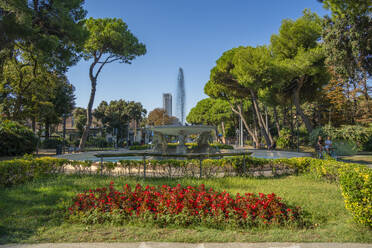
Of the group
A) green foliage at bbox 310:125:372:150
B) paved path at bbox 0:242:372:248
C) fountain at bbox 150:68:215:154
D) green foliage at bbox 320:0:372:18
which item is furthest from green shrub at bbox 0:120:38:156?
green foliage at bbox 310:125:372:150

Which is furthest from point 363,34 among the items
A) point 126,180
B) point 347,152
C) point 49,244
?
point 49,244

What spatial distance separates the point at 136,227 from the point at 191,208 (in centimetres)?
93

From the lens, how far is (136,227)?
3375 millimetres

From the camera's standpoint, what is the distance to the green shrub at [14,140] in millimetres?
13938

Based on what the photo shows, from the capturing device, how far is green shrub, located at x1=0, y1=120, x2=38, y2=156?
45.7 feet

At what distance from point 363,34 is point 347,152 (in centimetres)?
765

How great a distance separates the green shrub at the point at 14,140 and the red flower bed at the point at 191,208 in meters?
13.5

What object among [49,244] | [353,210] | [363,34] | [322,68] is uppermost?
[363,34]

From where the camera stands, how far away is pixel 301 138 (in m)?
29.7

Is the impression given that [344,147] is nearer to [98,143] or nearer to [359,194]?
[359,194]

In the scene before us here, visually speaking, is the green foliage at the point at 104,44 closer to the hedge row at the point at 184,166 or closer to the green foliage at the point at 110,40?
the green foliage at the point at 110,40

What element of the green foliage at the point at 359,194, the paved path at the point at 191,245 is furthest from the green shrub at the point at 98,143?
the green foliage at the point at 359,194

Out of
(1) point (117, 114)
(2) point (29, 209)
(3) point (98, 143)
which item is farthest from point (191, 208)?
(1) point (117, 114)

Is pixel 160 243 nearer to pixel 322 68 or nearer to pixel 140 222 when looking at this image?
pixel 140 222
